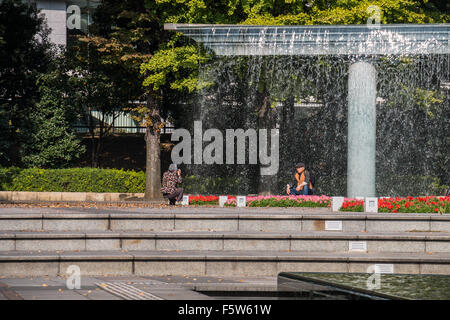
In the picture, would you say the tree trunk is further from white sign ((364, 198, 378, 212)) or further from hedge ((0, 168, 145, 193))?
white sign ((364, 198, 378, 212))

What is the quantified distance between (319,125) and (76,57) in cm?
1239

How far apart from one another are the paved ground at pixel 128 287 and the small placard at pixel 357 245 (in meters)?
2.11

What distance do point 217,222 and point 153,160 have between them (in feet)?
59.9

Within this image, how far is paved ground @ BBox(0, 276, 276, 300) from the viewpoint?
9.31 metres

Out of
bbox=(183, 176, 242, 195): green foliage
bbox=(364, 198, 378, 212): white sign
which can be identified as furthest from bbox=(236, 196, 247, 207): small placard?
bbox=(183, 176, 242, 195): green foliage

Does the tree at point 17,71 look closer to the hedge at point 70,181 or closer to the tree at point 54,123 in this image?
the tree at point 54,123

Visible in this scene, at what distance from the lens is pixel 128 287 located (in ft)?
33.7

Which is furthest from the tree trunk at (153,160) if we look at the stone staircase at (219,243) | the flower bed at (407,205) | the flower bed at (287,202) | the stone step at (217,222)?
the stone staircase at (219,243)

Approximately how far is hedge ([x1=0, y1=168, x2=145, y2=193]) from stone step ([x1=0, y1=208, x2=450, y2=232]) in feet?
61.1

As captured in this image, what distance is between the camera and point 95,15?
36.7m

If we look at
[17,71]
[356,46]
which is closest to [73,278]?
[356,46]

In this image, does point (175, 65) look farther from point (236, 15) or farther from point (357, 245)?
point (357, 245)

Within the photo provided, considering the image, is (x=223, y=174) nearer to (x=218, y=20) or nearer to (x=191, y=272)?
(x=218, y=20)

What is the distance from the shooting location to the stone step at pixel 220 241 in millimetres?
12750
